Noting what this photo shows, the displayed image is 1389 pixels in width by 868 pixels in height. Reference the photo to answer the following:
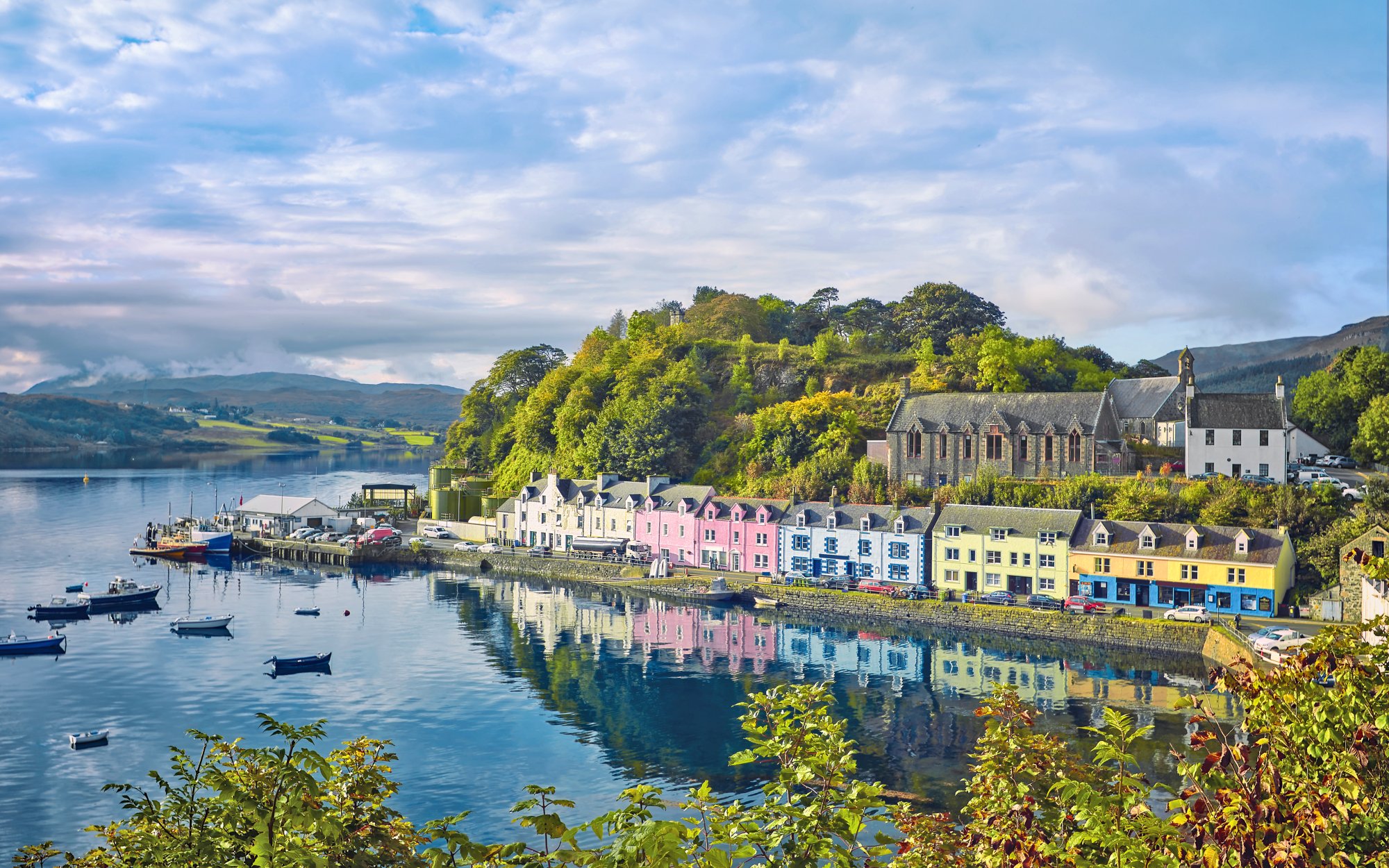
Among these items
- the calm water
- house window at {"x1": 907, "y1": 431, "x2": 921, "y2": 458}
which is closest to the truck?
the calm water

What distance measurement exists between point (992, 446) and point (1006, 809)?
59.0m

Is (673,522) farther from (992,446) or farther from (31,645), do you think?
(31,645)

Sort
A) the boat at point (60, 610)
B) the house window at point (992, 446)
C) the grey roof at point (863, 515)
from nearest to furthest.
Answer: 1. the boat at point (60, 610)
2. the grey roof at point (863, 515)
3. the house window at point (992, 446)

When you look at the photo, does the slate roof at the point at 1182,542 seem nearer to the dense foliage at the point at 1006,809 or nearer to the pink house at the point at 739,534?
the pink house at the point at 739,534

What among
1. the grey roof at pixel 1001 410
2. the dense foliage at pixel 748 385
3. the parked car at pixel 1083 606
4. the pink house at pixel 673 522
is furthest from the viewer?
the dense foliage at pixel 748 385

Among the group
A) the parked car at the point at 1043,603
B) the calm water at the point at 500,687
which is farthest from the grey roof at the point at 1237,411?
the calm water at the point at 500,687

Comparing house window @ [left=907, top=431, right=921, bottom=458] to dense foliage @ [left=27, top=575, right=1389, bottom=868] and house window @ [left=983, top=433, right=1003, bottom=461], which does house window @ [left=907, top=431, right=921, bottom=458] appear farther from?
dense foliage @ [left=27, top=575, right=1389, bottom=868]

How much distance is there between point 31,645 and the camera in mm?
45969

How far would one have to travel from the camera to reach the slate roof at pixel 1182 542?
4603 cm

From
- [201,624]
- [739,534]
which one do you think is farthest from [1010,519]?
[201,624]

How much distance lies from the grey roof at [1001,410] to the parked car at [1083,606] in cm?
1458

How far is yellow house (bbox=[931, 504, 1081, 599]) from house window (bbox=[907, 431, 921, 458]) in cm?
1061

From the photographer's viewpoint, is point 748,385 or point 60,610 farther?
point 748,385

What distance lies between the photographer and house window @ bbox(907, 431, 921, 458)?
66500 mm
